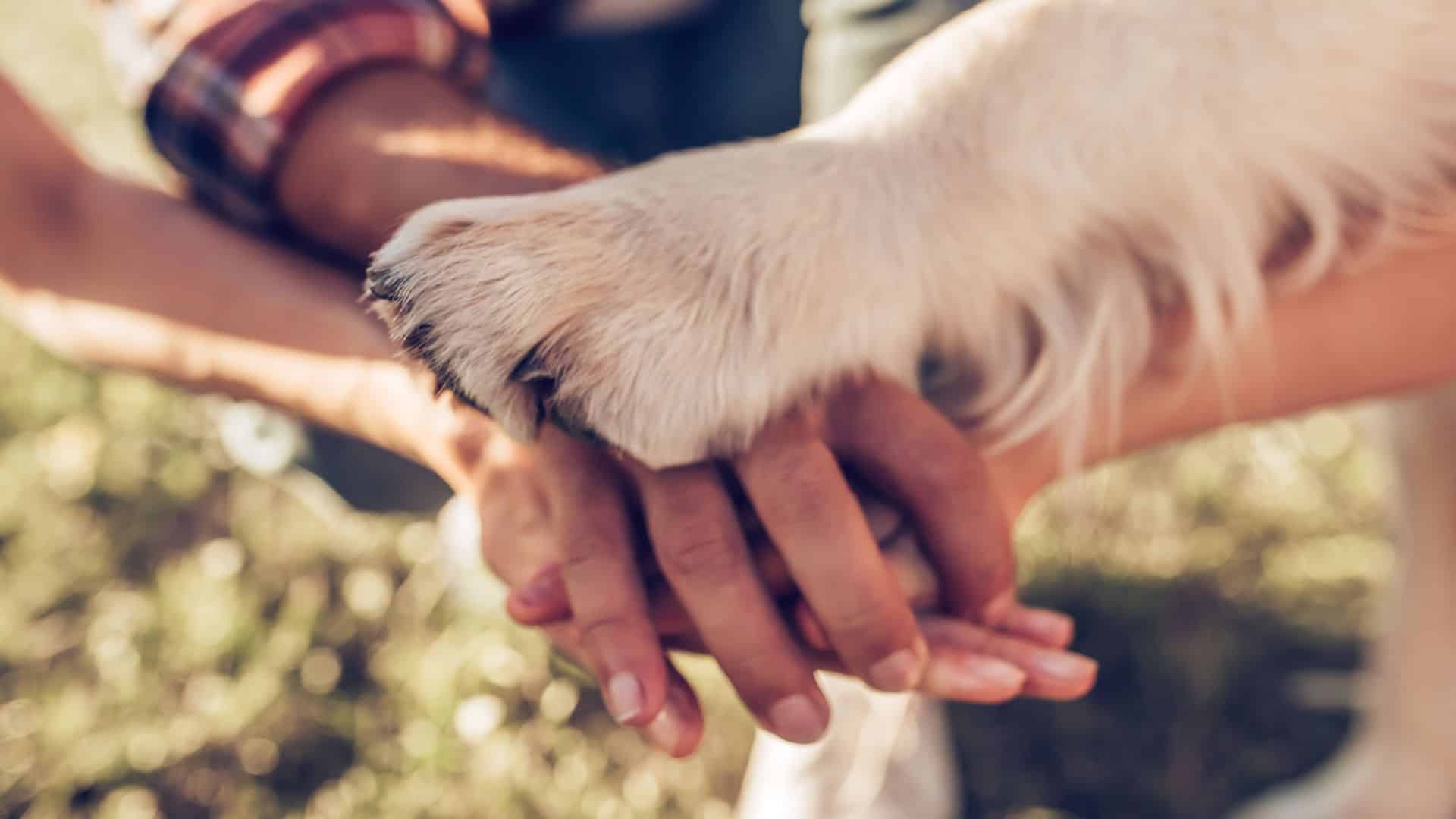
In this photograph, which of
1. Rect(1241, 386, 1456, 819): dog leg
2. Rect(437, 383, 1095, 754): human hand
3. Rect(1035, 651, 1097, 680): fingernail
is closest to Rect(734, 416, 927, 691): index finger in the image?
Rect(437, 383, 1095, 754): human hand

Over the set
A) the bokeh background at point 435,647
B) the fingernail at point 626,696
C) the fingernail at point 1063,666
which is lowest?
the bokeh background at point 435,647

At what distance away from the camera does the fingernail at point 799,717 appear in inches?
31.5

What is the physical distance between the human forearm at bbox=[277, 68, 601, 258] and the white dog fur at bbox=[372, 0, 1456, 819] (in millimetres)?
296

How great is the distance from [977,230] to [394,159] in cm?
56

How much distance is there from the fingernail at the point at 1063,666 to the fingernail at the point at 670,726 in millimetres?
250

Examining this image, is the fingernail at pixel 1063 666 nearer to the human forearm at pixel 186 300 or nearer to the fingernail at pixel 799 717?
the fingernail at pixel 799 717

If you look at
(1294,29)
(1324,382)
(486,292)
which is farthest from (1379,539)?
(486,292)

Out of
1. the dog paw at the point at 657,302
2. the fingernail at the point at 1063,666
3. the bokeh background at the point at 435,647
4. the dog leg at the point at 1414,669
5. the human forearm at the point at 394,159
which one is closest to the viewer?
the dog paw at the point at 657,302

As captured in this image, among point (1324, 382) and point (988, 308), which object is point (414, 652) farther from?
point (1324, 382)

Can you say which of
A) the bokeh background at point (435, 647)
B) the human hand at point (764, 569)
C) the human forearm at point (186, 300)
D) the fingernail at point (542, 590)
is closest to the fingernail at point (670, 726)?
the human hand at point (764, 569)

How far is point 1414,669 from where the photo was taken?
130cm

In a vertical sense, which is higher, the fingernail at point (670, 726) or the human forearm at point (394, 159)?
the human forearm at point (394, 159)

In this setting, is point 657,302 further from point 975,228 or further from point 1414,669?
point 1414,669

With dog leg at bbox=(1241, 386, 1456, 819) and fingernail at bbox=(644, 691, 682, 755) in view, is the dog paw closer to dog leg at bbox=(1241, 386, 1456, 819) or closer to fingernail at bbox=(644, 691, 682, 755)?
fingernail at bbox=(644, 691, 682, 755)
